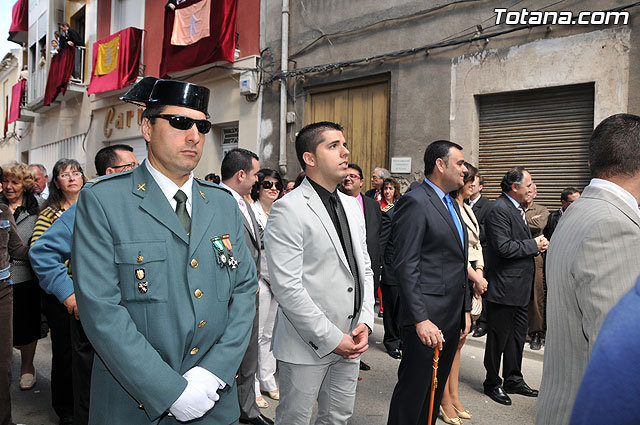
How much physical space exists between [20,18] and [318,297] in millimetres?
25728

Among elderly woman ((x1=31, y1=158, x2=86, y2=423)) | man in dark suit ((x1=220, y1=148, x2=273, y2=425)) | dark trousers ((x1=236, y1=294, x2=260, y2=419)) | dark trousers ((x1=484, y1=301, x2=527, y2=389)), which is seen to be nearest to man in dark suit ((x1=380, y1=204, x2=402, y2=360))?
dark trousers ((x1=484, y1=301, x2=527, y2=389))

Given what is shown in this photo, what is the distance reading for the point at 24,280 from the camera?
14.9 feet

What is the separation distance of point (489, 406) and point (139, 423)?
146 inches

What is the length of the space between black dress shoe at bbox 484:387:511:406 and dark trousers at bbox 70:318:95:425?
3.55 meters

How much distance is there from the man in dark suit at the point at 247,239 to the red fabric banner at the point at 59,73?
15396 mm

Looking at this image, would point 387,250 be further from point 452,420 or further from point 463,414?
point 452,420

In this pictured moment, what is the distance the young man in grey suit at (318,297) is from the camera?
278 centimetres

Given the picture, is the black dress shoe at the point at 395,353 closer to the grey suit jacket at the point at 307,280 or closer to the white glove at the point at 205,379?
the grey suit jacket at the point at 307,280

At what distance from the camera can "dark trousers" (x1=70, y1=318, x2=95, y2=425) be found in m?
3.47

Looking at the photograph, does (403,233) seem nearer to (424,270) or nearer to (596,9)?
(424,270)

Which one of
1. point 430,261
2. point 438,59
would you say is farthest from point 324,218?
point 438,59

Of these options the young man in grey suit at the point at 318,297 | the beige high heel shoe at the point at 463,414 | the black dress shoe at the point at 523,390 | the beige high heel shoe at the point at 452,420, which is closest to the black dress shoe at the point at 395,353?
the black dress shoe at the point at 523,390

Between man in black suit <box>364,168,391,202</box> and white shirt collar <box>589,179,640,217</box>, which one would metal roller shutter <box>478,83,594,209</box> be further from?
white shirt collar <box>589,179,640,217</box>

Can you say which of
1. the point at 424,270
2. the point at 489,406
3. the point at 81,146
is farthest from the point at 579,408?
the point at 81,146
